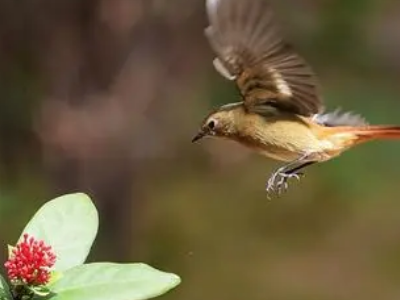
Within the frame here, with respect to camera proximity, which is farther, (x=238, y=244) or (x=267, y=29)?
(x=238, y=244)

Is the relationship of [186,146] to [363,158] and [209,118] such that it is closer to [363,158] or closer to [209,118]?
[363,158]

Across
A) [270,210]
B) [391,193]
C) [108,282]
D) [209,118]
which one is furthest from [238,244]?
[108,282]

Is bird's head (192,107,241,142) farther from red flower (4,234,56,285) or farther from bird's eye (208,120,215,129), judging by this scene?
red flower (4,234,56,285)

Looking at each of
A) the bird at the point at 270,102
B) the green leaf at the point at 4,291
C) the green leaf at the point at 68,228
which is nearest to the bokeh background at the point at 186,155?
the bird at the point at 270,102

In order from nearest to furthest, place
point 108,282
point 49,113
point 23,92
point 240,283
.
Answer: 1. point 108,282
2. point 23,92
3. point 49,113
4. point 240,283

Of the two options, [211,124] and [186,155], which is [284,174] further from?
[186,155]

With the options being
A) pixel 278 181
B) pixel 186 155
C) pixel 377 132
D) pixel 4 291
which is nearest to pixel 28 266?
pixel 4 291

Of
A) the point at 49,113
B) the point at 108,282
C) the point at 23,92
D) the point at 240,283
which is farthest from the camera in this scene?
the point at 240,283

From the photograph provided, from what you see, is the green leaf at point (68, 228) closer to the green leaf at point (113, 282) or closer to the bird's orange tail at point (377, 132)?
A: the green leaf at point (113, 282)
